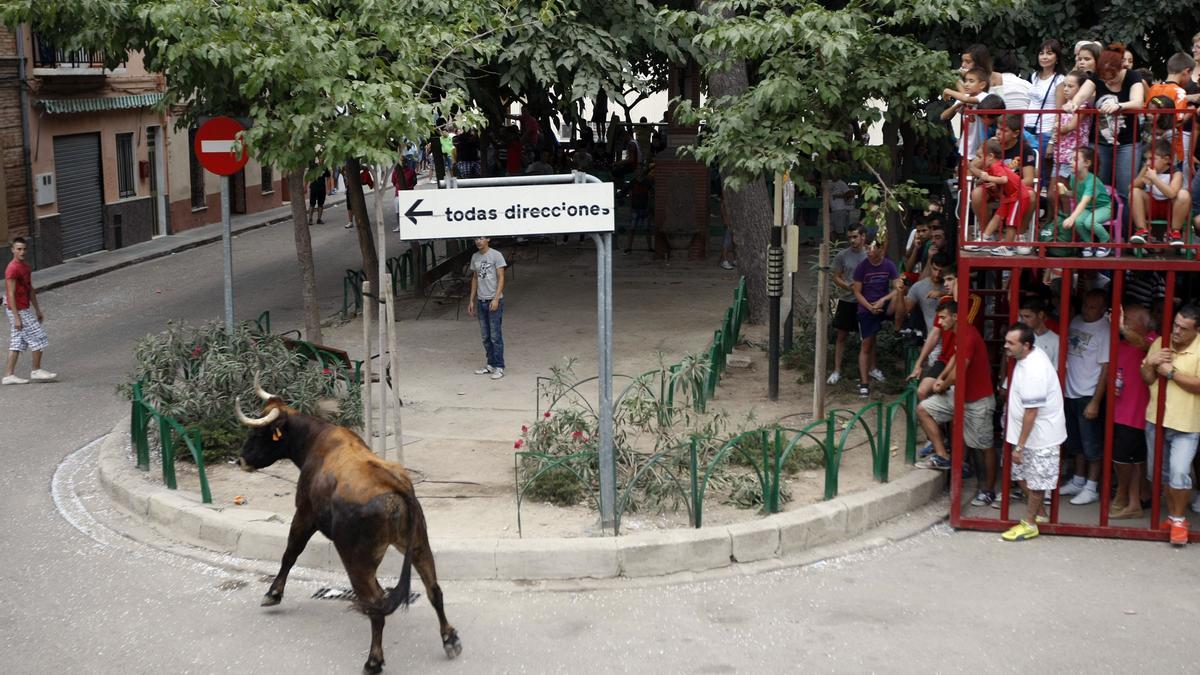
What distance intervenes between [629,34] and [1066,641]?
10.7 metres

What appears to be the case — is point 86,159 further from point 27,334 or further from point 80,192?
point 27,334

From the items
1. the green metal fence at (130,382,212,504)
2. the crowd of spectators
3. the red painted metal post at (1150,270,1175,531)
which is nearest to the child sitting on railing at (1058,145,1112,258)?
the crowd of spectators

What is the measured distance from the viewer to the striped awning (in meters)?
23.8

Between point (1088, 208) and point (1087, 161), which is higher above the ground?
point (1087, 161)

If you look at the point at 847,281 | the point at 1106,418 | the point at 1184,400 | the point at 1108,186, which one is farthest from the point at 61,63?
the point at 1184,400

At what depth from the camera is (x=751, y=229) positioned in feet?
53.5

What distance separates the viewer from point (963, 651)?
737 cm

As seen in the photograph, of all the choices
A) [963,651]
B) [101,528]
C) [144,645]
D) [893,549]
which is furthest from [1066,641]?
[101,528]

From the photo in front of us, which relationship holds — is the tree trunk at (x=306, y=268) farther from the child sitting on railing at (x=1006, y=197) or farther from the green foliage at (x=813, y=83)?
the child sitting on railing at (x=1006, y=197)

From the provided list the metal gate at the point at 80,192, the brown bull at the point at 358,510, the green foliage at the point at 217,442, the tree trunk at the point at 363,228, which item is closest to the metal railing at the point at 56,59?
the metal gate at the point at 80,192

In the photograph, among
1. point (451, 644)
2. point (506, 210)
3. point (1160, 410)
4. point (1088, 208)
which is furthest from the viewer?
point (1088, 208)

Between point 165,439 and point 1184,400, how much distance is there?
7.27 metres

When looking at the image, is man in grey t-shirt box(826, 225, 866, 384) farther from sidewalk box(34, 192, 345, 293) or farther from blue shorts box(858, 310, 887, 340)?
sidewalk box(34, 192, 345, 293)

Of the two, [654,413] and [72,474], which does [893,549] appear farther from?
[72,474]
